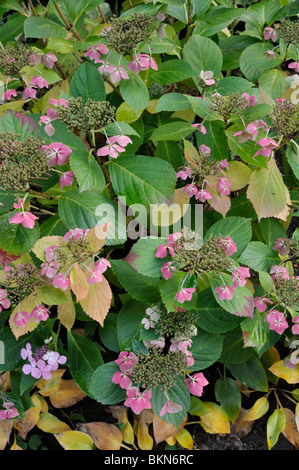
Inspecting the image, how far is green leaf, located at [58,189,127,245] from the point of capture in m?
1.17

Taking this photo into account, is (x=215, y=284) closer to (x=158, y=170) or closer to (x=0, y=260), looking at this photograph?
(x=158, y=170)

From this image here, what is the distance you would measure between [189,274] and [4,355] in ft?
→ 2.15

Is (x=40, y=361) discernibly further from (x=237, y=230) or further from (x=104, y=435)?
(x=237, y=230)

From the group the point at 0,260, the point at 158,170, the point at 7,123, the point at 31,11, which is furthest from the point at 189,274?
the point at 31,11

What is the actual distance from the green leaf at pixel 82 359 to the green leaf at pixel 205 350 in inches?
11.5

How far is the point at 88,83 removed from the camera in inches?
47.6

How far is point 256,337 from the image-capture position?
1.21 meters

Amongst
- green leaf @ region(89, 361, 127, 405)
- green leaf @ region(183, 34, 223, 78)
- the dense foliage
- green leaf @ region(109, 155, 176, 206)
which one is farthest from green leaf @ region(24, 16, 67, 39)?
green leaf @ region(89, 361, 127, 405)

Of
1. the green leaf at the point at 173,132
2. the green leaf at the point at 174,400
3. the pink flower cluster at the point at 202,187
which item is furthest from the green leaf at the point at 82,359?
the green leaf at the point at 173,132

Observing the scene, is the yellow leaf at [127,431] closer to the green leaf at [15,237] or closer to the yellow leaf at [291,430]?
the yellow leaf at [291,430]

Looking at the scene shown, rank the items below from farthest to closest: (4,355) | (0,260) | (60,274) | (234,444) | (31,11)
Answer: (31,11)
(234,444)
(4,355)
(0,260)
(60,274)

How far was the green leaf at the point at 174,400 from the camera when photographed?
1188mm

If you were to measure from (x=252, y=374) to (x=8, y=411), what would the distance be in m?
0.76

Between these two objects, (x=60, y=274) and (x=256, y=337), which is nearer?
(x=60, y=274)
